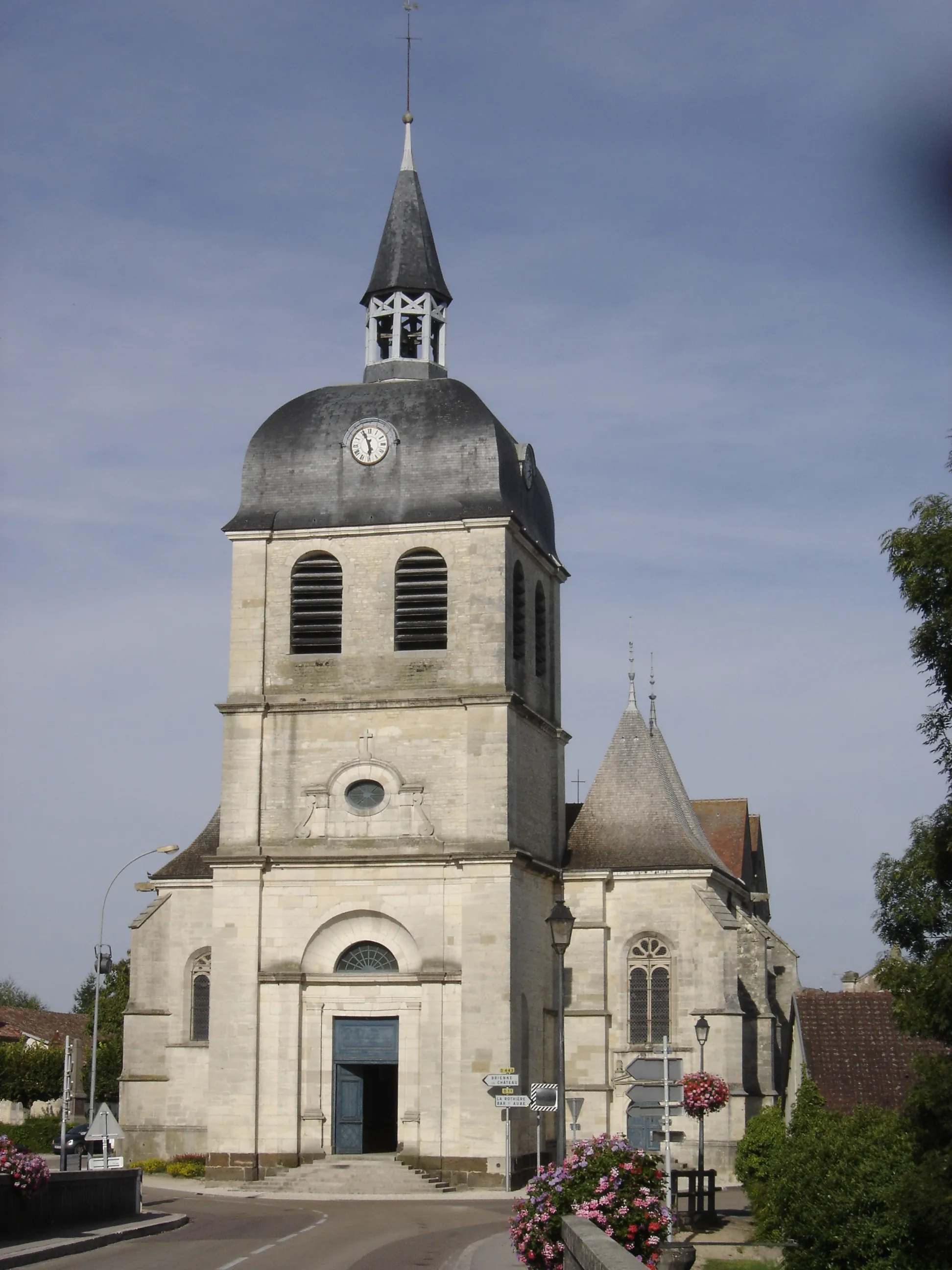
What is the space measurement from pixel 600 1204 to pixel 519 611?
22251 mm

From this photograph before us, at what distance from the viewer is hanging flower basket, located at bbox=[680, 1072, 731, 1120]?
28984 millimetres

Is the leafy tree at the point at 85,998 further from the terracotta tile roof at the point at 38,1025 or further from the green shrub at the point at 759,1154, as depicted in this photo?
the green shrub at the point at 759,1154

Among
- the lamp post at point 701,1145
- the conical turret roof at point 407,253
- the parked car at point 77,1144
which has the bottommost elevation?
the parked car at point 77,1144

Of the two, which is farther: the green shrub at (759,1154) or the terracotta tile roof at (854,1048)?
the terracotta tile roof at (854,1048)

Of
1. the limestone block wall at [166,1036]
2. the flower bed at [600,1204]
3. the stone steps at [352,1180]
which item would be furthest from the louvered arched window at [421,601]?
the flower bed at [600,1204]

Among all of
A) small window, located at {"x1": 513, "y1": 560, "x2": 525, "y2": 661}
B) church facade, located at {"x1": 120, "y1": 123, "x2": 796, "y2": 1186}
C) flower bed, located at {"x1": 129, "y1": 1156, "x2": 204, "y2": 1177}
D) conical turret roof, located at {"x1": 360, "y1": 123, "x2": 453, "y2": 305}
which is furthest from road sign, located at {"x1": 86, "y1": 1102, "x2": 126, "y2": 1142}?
conical turret roof, located at {"x1": 360, "y1": 123, "x2": 453, "y2": 305}

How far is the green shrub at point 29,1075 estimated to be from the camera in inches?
2378

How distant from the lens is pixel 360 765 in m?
35.4

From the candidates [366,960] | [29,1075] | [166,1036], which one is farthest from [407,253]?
[29,1075]

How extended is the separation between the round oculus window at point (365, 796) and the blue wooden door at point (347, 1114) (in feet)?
16.3

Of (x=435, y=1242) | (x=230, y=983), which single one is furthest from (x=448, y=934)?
(x=435, y=1242)

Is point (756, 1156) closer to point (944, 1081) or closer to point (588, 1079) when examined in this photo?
point (588, 1079)

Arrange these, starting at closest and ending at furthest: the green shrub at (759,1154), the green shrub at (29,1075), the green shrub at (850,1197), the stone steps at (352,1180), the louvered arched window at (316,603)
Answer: the green shrub at (850,1197)
the green shrub at (759,1154)
the stone steps at (352,1180)
the louvered arched window at (316,603)
the green shrub at (29,1075)

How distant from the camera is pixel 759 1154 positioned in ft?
89.6
